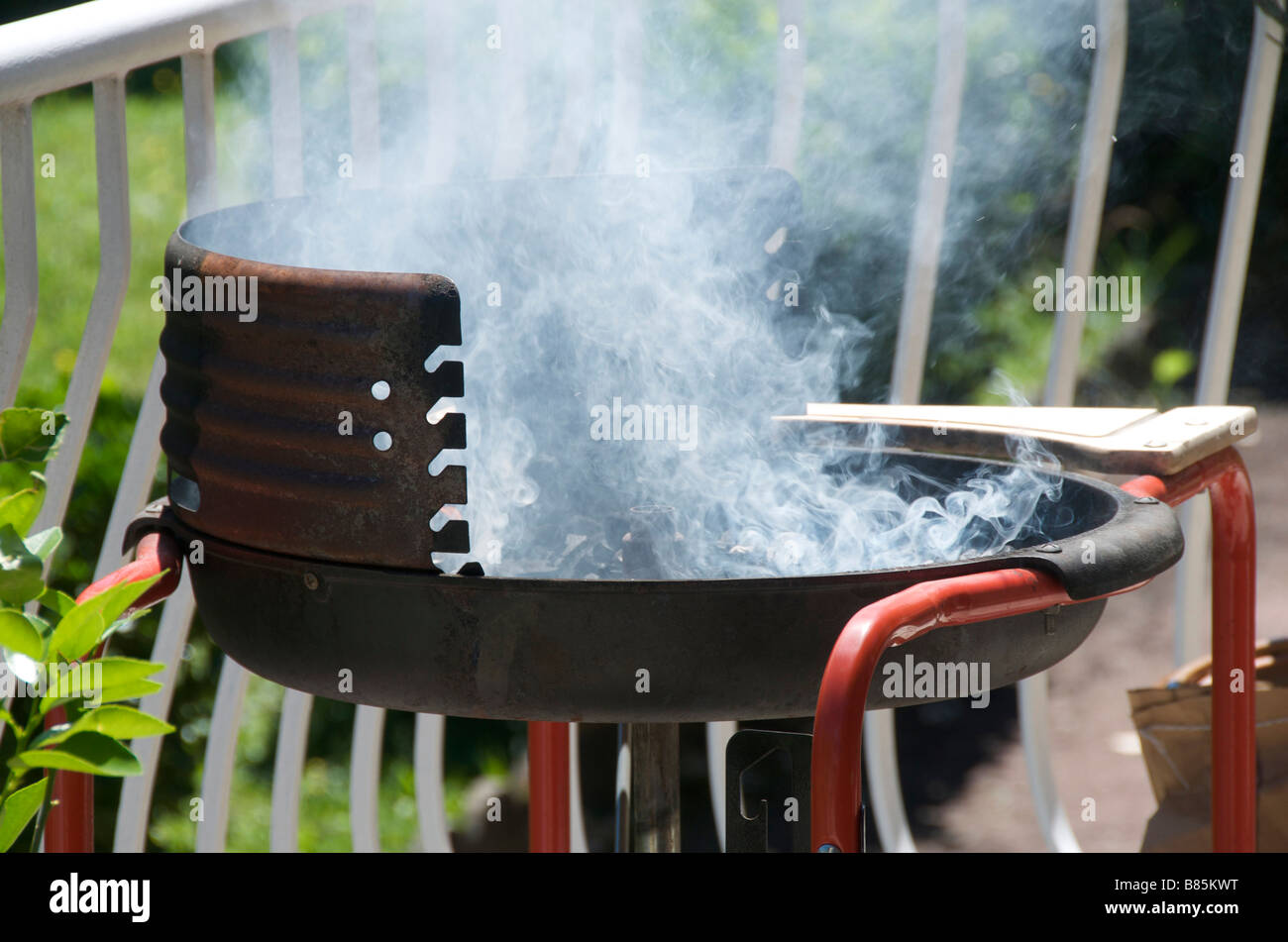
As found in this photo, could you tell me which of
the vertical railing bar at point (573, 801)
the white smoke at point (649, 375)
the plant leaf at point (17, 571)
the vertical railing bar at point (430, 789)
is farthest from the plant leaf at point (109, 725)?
the vertical railing bar at point (430, 789)

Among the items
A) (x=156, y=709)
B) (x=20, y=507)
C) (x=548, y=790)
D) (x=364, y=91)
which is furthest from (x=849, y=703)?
(x=364, y=91)

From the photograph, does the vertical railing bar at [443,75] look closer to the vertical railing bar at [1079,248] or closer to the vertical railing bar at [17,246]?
the vertical railing bar at [17,246]

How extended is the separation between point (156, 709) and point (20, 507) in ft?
3.25

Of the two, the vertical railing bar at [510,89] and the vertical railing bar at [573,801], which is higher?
the vertical railing bar at [510,89]

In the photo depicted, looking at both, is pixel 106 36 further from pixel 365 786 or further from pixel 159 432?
pixel 365 786

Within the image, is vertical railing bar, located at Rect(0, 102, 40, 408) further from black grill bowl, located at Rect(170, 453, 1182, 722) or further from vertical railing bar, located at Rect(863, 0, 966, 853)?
vertical railing bar, located at Rect(863, 0, 966, 853)

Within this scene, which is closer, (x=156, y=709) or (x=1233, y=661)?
(x=1233, y=661)

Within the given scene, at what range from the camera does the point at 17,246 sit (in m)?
1.69

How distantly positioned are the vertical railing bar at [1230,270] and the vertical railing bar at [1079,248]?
0.21 metres

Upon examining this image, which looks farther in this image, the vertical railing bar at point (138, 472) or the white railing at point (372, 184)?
the vertical railing bar at point (138, 472)

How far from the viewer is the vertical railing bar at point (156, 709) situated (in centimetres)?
199

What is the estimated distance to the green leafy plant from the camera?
105 centimetres

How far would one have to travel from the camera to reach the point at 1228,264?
7.52 ft

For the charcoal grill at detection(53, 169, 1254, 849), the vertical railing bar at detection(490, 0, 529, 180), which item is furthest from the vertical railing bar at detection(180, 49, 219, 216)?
the charcoal grill at detection(53, 169, 1254, 849)
